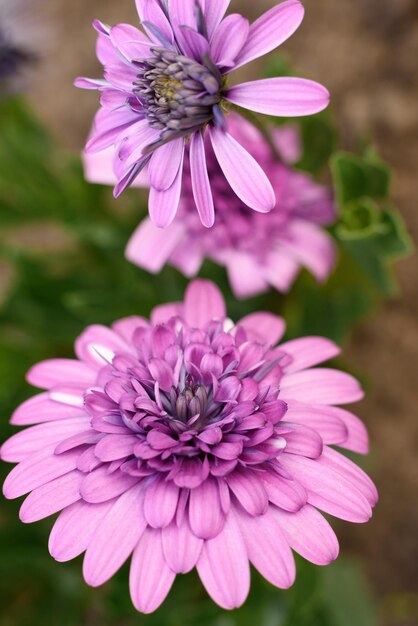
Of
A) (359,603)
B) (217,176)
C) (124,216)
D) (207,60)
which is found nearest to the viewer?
(207,60)

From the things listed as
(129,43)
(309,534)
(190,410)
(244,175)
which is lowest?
(309,534)

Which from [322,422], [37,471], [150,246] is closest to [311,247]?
[150,246]

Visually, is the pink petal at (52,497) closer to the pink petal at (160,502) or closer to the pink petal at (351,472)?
the pink petal at (160,502)

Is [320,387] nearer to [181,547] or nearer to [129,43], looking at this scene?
[181,547]

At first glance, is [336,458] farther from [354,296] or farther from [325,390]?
[354,296]

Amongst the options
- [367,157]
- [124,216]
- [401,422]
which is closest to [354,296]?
[367,157]

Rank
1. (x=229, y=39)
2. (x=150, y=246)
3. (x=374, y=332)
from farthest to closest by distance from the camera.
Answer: (x=374, y=332), (x=150, y=246), (x=229, y=39)

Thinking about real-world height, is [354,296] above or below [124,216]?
below
